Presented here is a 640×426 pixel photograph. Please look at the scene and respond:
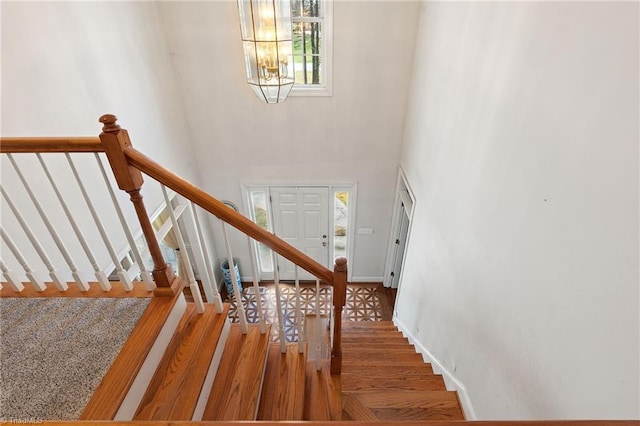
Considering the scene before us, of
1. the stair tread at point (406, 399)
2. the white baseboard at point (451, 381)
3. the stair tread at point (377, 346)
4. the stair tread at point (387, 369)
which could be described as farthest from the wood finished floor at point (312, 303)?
the stair tread at point (406, 399)

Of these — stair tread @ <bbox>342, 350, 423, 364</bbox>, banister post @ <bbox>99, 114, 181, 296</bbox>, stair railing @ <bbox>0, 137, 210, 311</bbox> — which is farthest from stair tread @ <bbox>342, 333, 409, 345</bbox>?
banister post @ <bbox>99, 114, 181, 296</bbox>

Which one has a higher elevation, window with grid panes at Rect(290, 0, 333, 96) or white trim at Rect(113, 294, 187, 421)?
window with grid panes at Rect(290, 0, 333, 96)

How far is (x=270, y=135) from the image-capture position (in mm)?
4266

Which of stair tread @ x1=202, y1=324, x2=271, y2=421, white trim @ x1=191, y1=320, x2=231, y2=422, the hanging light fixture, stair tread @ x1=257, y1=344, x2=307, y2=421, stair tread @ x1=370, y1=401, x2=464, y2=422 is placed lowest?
stair tread @ x1=370, y1=401, x2=464, y2=422

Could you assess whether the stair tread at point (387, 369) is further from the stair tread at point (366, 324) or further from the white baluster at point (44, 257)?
the white baluster at point (44, 257)

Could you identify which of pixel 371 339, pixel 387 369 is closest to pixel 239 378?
pixel 387 369

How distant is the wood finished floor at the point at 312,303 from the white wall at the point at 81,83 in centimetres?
220

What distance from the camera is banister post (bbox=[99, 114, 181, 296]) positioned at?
1.26m

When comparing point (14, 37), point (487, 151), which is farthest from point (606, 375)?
point (14, 37)

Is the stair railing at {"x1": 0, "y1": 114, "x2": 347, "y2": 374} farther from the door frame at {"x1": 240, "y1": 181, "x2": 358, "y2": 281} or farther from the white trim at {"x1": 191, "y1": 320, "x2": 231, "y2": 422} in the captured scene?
the door frame at {"x1": 240, "y1": 181, "x2": 358, "y2": 281}

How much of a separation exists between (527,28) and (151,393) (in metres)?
2.41

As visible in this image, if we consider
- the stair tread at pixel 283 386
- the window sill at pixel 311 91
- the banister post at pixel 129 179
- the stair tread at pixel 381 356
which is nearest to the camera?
the banister post at pixel 129 179

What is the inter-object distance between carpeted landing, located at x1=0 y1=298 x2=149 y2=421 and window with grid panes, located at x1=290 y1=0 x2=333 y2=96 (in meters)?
3.16

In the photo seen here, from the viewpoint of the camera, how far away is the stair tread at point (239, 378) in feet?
5.03
